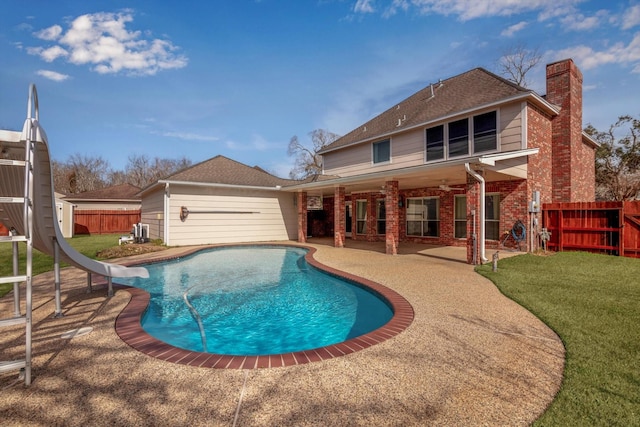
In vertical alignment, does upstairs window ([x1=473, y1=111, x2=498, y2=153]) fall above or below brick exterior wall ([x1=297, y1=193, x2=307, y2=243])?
above

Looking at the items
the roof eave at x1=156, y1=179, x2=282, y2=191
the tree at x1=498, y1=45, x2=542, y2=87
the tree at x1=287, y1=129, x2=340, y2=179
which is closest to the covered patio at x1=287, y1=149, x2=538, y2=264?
the roof eave at x1=156, y1=179, x2=282, y2=191

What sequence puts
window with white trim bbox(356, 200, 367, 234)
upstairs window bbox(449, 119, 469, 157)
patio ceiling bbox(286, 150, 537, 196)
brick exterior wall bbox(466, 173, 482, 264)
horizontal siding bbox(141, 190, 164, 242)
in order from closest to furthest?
patio ceiling bbox(286, 150, 537, 196) < brick exterior wall bbox(466, 173, 482, 264) < upstairs window bbox(449, 119, 469, 157) < horizontal siding bbox(141, 190, 164, 242) < window with white trim bbox(356, 200, 367, 234)

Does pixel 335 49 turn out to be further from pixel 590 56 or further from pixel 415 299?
pixel 590 56

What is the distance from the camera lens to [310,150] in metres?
39.4

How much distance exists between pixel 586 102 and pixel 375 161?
13.7 meters

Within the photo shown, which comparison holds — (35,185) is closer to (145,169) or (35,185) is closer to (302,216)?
(302,216)

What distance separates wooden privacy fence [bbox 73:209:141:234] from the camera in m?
22.4

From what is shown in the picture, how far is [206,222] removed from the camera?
1474 centimetres

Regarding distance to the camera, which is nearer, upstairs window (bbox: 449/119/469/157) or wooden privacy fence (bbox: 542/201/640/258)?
wooden privacy fence (bbox: 542/201/640/258)

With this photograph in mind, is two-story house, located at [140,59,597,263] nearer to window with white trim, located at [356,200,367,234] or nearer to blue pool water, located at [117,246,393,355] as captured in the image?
window with white trim, located at [356,200,367,234]

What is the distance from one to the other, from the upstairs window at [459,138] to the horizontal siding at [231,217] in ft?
29.6

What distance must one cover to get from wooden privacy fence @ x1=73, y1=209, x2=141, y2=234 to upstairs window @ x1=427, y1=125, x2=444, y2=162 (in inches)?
890

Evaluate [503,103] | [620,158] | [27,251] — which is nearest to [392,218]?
[503,103]

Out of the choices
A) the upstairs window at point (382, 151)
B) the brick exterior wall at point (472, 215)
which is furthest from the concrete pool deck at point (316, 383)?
Result: the upstairs window at point (382, 151)
